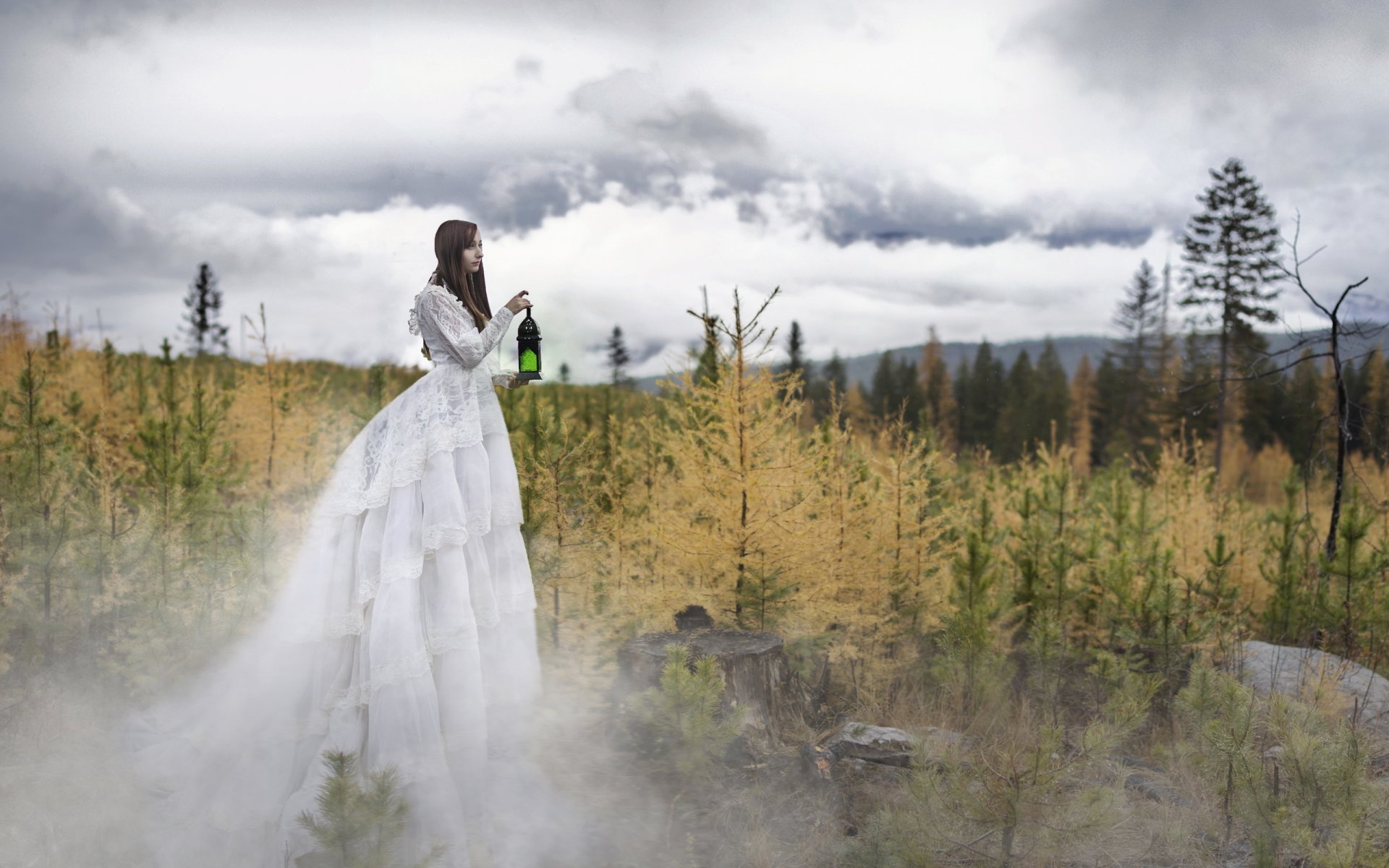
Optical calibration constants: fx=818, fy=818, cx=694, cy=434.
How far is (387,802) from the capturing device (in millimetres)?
2893

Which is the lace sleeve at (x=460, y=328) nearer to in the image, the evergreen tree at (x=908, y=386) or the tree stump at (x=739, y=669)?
the tree stump at (x=739, y=669)

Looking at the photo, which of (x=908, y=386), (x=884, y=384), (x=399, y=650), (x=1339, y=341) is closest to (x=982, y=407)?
(x=908, y=386)

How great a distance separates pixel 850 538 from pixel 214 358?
76.9ft

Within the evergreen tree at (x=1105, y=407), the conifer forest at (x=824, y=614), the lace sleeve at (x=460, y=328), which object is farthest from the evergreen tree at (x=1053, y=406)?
the lace sleeve at (x=460, y=328)

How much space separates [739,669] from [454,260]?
270 centimetres

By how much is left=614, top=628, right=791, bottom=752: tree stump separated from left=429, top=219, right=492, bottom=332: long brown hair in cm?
208

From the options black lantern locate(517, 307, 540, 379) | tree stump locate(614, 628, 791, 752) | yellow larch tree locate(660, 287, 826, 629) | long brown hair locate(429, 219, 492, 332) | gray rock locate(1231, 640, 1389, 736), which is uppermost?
long brown hair locate(429, 219, 492, 332)

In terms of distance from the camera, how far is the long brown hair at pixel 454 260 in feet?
12.9

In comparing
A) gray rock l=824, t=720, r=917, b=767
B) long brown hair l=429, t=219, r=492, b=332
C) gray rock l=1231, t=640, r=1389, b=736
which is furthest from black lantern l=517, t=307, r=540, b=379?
gray rock l=1231, t=640, r=1389, b=736

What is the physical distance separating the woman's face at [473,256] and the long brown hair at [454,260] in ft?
0.04

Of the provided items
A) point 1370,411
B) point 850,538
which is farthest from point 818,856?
point 1370,411

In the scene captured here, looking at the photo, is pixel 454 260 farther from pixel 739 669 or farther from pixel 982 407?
pixel 982 407

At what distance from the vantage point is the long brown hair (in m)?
3.93

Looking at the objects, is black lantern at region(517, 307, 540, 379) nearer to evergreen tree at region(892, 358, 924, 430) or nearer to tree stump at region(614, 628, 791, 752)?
tree stump at region(614, 628, 791, 752)
